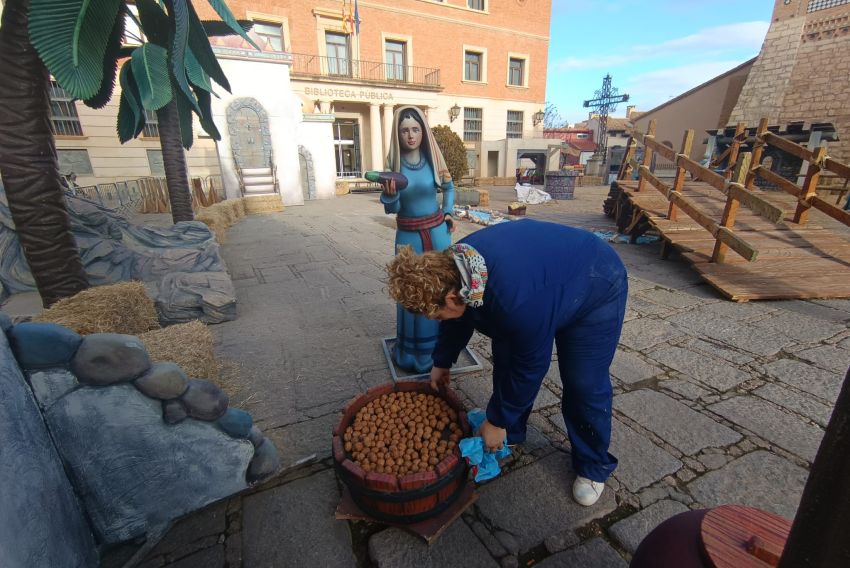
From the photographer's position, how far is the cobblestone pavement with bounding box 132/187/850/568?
6.14 feet

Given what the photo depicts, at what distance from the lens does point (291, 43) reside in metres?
22.4

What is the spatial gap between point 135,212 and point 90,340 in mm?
13110

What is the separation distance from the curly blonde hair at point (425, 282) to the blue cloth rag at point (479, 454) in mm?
713

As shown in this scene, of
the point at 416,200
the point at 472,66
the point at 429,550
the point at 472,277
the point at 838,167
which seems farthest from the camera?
the point at 472,66

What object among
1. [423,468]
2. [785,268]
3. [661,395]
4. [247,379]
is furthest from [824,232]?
[247,379]

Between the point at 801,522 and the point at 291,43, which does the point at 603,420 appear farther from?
the point at 291,43

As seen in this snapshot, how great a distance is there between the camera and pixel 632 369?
3342mm

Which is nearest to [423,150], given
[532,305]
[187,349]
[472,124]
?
[532,305]

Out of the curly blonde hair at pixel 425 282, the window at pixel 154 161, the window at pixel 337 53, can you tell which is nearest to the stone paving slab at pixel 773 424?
the curly blonde hair at pixel 425 282

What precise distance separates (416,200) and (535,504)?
2.23 meters

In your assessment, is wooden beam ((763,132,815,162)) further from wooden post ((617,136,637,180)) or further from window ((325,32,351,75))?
window ((325,32,351,75))

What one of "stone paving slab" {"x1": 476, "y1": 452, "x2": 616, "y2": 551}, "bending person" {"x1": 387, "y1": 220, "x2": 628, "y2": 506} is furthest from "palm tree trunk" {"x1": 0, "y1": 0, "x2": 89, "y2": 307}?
"stone paving slab" {"x1": 476, "y1": 452, "x2": 616, "y2": 551}

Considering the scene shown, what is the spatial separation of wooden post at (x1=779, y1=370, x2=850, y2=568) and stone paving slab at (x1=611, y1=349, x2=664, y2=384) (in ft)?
8.90

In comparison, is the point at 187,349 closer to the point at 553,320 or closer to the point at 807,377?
the point at 553,320
